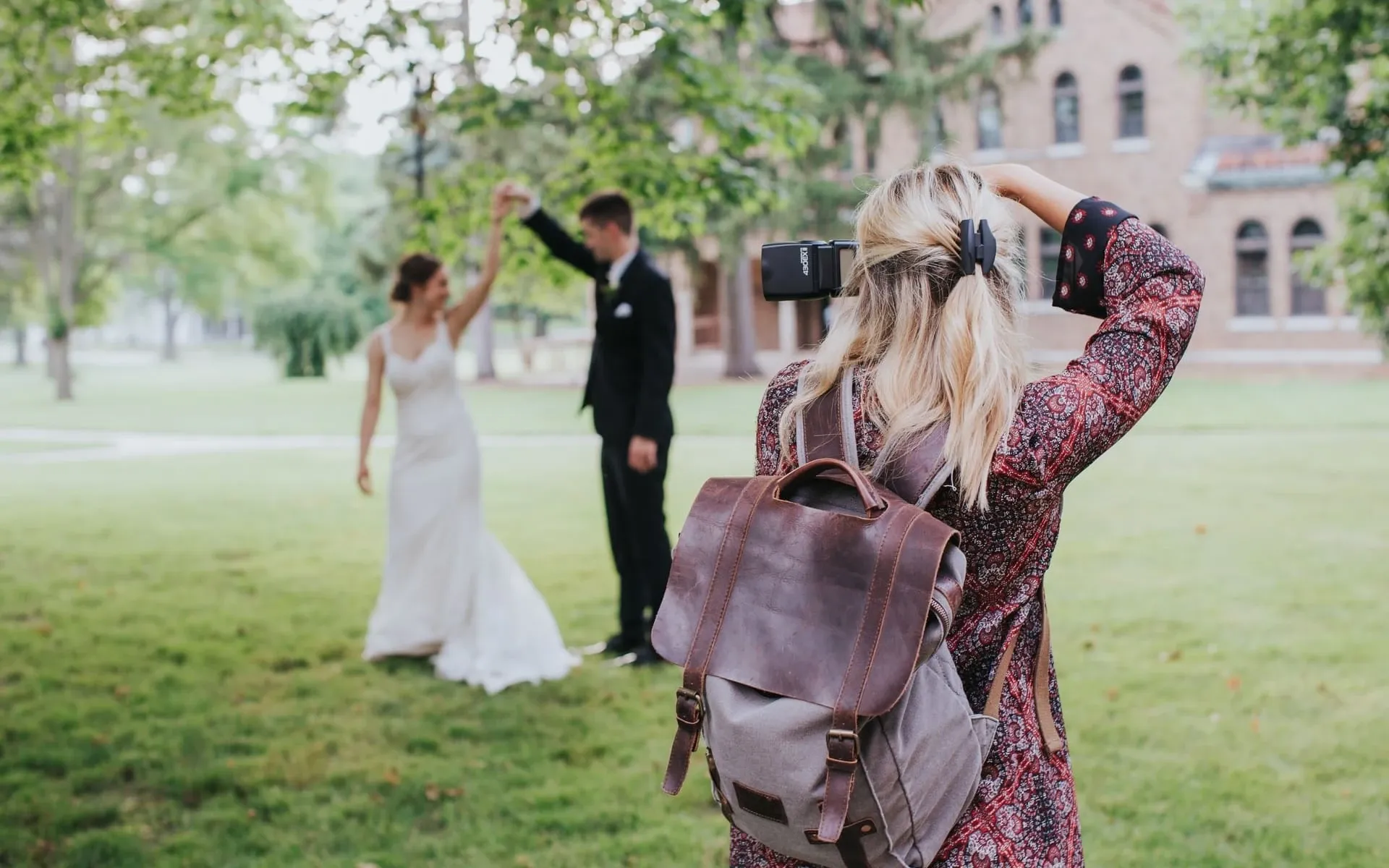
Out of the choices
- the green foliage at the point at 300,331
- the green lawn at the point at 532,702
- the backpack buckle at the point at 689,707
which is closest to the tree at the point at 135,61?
the green lawn at the point at 532,702

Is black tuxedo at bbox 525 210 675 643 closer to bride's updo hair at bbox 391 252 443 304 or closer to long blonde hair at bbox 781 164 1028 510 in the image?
bride's updo hair at bbox 391 252 443 304

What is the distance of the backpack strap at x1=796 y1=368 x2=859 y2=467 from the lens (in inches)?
79.6

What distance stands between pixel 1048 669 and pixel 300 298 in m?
47.4

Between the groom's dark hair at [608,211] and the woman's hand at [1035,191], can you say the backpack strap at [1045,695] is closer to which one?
the woman's hand at [1035,191]

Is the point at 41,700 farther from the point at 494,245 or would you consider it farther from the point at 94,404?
the point at 94,404

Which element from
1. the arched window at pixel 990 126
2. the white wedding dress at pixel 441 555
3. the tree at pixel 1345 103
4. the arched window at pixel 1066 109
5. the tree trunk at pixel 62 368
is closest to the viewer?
the white wedding dress at pixel 441 555

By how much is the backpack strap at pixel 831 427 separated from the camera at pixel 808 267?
0.19 metres

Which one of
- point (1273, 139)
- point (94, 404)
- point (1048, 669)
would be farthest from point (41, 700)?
point (1273, 139)

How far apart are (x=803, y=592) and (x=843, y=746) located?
23 cm

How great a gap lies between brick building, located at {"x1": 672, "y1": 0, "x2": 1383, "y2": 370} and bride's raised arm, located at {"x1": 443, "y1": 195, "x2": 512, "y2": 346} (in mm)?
24941

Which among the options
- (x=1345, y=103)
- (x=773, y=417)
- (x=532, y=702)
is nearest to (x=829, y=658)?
(x=773, y=417)

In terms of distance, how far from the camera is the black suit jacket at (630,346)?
6.77m

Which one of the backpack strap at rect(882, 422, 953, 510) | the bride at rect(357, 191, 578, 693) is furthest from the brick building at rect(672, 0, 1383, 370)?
the backpack strap at rect(882, 422, 953, 510)

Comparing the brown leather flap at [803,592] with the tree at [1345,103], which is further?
the tree at [1345,103]
